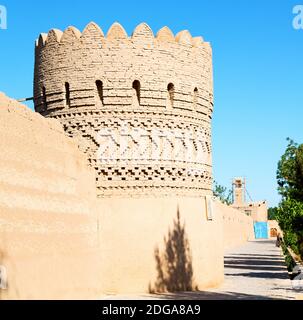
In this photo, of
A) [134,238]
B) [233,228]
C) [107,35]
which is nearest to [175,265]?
[134,238]

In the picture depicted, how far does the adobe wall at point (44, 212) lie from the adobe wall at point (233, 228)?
2028cm

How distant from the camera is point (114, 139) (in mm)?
13320

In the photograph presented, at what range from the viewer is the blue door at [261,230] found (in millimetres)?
68188

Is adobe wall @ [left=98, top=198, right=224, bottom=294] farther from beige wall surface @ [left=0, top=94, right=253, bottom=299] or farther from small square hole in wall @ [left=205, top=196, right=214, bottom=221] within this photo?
small square hole in wall @ [left=205, top=196, right=214, bottom=221]

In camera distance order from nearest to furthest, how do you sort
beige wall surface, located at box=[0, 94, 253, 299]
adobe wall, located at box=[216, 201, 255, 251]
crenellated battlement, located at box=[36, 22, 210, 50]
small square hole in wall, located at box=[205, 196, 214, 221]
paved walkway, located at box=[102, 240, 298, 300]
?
beige wall surface, located at box=[0, 94, 253, 299] < paved walkway, located at box=[102, 240, 298, 300] < crenellated battlement, located at box=[36, 22, 210, 50] < small square hole in wall, located at box=[205, 196, 214, 221] < adobe wall, located at box=[216, 201, 255, 251]

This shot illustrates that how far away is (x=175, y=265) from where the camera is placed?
1361 centimetres

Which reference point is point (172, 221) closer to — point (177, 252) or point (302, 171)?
point (177, 252)

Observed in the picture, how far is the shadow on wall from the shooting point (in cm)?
1334

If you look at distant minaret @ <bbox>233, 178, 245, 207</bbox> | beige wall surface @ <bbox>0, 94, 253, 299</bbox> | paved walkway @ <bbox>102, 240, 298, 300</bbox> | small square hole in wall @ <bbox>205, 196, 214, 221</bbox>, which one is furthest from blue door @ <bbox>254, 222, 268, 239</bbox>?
small square hole in wall @ <bbox>205, 196, 214, 221</bbox>

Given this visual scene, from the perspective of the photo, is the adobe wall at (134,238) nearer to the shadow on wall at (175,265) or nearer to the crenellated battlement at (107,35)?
the shadow on wall at (175,265)

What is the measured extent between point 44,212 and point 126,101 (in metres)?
3.70

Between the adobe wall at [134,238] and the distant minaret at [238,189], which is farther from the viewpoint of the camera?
the distant minaret at [238,189]

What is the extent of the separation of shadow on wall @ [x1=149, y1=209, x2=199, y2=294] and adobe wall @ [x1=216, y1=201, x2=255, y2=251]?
1844 centimetres

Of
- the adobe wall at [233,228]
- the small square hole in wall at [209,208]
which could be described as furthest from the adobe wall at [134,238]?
the adobe wall at [233,228]
